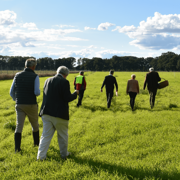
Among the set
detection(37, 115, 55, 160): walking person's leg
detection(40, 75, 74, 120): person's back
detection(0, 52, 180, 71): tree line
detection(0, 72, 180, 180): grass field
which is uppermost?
detection(0, 52, 180, 71): tree line

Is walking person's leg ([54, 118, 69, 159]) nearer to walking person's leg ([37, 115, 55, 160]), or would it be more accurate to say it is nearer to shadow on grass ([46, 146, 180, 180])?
walking person's leg ([37, 115, 55, 160])

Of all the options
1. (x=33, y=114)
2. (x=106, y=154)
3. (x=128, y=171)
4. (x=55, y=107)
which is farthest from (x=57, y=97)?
(x=128, y=171)

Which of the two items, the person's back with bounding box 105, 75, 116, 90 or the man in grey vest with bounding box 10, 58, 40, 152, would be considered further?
the person's back with bounding box 105, 75, 116, 90

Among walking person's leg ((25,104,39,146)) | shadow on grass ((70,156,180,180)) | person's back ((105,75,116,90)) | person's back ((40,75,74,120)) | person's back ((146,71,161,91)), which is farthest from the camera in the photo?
person's back ((105,75,116,90))

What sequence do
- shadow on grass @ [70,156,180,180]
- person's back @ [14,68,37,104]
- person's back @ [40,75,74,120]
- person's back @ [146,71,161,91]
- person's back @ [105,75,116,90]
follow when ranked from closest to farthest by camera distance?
shadow on grass @ [70,156,180,180]
person's back @ [40,75,74,120]
person's back @ [14,68,37,104]
person's back @ [146,71,161,91]
person's back @ [105,75,116,90]

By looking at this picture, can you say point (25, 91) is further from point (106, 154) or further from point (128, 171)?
point (128, 171)

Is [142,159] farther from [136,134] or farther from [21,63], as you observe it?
[21,63]

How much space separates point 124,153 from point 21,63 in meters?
148

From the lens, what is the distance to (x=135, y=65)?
523 ft

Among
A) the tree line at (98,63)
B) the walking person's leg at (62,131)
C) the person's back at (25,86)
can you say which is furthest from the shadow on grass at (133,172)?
the tree line at (98,63)

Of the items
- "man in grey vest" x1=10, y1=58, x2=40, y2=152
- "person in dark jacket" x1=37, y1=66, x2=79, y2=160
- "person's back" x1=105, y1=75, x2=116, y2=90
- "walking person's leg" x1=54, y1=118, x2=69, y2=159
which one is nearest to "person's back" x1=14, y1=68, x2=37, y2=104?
"man in grey vest" x1=10, y1=58, x2=40, y2=152

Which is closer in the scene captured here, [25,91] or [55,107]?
[55,107]

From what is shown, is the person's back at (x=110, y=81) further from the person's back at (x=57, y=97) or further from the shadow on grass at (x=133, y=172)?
the shadow on grass at (x=133, y=172)

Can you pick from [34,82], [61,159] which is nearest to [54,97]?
[34,82]
